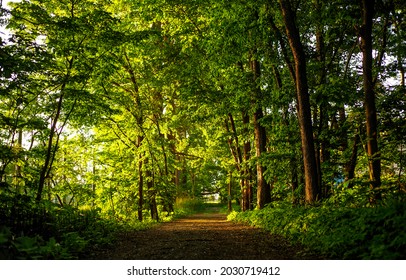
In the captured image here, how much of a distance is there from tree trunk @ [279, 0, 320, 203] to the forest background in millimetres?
38

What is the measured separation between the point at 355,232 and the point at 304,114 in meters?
4.55

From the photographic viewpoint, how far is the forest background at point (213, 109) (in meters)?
6.61

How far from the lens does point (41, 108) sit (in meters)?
9.66

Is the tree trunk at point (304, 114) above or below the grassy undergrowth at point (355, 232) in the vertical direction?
above

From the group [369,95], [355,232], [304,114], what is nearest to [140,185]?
[304,114]

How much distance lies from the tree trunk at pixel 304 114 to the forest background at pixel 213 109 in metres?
0.04

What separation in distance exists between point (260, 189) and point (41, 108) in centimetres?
931

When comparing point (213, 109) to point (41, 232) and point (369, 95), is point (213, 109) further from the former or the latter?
point (41, 232)

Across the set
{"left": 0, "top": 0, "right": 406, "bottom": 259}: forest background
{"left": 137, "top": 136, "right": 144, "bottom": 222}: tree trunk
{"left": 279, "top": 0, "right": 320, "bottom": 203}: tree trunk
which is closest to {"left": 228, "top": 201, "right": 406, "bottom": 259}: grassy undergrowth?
{"left": 0, "top": 0, "right": 406, "bottom": 259}: forest background

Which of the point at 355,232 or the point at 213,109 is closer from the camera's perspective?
the point at 355,232

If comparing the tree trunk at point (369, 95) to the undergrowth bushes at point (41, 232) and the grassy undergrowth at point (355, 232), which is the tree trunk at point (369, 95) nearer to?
the grassy undergrowth at point (355, 232)

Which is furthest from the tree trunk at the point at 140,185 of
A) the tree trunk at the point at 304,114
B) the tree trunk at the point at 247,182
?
the tree trunk at the point at 304,114

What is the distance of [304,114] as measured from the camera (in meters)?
9.27

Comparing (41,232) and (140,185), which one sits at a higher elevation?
(140,185)
